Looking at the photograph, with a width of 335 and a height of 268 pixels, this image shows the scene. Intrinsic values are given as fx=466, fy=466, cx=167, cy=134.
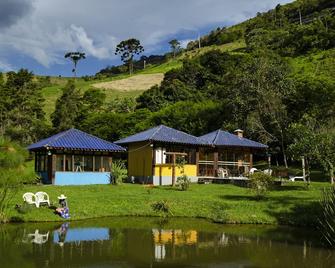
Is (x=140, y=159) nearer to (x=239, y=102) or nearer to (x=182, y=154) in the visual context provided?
(x=182, y=154)

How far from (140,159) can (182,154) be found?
143 inches

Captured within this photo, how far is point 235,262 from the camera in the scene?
12586 millimetres

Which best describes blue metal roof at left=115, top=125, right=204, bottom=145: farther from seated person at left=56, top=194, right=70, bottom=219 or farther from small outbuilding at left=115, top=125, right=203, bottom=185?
seated person at left=56, top=194, right=70, bottom=219

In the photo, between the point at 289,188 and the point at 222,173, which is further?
the point at 222,173

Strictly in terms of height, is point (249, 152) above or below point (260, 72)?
below

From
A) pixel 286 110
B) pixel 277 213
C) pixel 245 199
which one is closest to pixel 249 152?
pixel 286 110

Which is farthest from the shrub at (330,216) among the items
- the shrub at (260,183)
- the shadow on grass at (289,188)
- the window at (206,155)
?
the window at (206,155)

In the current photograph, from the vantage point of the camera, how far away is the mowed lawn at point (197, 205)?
63.6 feet

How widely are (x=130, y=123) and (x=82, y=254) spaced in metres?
41.5

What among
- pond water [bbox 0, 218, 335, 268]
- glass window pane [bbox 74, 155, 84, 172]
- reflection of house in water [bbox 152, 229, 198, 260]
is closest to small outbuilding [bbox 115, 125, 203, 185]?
glass window pane [bbox 74, 155, 84, 172]

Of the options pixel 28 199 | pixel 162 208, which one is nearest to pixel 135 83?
pixel 162 208

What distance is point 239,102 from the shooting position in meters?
43.0

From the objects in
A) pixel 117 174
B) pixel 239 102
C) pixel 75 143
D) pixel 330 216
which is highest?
pixel 239 102

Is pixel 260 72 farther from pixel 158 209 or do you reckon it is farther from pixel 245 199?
pixel 158 209
